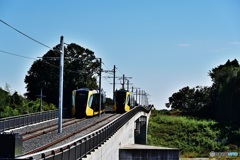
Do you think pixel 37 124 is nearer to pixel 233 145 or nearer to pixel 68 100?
pixel 233 145

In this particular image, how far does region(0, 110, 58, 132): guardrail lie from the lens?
129ft

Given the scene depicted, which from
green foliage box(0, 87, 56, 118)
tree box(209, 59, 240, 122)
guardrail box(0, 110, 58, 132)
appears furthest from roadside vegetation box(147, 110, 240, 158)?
guardrail box(0, 110, 58, 132)

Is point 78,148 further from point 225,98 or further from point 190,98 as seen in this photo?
point 190,98

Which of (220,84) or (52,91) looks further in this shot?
(220,84)

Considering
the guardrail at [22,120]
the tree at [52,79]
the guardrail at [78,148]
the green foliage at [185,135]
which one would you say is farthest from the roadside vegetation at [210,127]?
the guardrail at [78,148]

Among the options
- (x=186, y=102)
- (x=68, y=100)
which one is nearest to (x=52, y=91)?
(x=68, y=100)

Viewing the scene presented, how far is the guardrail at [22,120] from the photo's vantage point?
129 feet

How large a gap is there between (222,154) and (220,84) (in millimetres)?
62794

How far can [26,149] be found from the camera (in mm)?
27047

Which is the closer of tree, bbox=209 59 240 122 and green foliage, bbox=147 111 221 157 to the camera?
green foliage, bbox=147 111 221 157

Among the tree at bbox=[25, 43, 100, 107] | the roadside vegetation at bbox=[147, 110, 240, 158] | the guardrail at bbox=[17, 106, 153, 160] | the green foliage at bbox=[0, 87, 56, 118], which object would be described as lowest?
the roadside vegetation at bbox=[147, 110, 240, 158]

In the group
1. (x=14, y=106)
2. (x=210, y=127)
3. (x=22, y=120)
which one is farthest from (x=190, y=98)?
(x=22, y=120)

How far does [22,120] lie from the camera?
44031 millimetres

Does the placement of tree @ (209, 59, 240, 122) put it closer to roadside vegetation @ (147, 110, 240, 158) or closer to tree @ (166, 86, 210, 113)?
roadside vegetation @ (147, 110, 240, 158)
